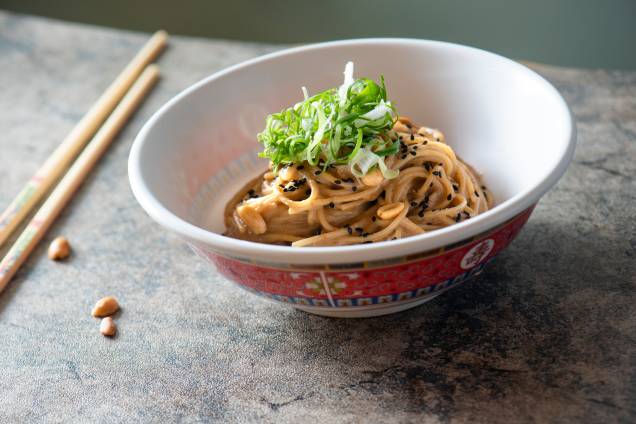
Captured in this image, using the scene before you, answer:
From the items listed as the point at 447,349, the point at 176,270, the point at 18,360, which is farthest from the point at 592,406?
the point at 18,360

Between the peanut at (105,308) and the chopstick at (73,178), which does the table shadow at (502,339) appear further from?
→ the chopstick at (73,178)

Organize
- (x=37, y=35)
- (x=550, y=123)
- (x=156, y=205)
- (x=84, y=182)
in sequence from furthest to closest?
(x=37, y=35)
(x=84, y=182)
(x=550, y=123)
(x=156, y=205)

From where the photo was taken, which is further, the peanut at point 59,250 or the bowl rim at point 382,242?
the peanut at point 59,250

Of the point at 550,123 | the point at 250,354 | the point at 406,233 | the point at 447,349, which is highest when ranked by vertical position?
the point at 550,123

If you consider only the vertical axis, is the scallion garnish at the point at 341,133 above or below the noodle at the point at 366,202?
above

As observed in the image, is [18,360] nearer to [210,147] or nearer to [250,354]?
[250,354]

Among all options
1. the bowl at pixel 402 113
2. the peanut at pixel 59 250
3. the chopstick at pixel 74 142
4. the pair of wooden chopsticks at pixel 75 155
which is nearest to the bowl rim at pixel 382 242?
the bowl at pixel 402 113

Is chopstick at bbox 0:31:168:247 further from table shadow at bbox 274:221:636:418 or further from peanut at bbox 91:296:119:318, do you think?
table shadow at bbox 274:221:636:418

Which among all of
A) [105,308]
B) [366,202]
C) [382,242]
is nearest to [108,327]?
[105,308]
